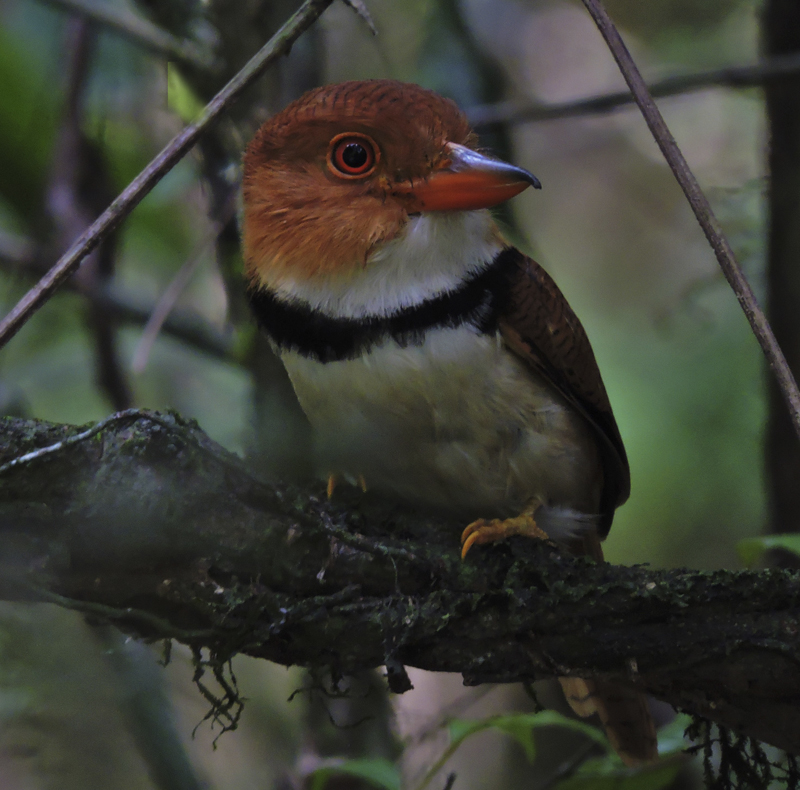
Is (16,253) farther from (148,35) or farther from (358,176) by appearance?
(358,176)

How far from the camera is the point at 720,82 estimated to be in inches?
108

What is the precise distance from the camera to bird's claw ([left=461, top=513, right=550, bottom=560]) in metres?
1.76

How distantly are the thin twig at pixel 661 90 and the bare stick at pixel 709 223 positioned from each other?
127 centimetres

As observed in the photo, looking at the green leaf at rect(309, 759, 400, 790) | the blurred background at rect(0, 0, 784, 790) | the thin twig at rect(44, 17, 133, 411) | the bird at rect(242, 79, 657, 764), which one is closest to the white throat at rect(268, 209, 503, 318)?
the bird at rect(242, 79, 657, 764)

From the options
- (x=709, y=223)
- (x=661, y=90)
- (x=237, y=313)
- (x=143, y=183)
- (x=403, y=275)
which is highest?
(x=661, y=90)

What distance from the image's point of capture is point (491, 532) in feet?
5.86

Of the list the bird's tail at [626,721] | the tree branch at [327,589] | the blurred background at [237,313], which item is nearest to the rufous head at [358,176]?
the blurred background at [237,313]

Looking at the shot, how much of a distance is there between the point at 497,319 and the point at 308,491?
0.52 metres

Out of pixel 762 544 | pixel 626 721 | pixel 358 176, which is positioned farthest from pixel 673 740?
pixel 358 176

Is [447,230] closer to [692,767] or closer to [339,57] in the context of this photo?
[692,767]

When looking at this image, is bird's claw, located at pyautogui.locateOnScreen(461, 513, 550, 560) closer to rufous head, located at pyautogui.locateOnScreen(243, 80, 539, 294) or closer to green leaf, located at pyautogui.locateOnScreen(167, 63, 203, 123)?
rufous head, located at pyautogui.locateOnScreen(243, 80, 539, 294)

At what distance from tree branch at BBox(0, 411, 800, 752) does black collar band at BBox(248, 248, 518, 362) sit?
33cm

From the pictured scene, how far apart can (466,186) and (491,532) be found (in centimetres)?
65

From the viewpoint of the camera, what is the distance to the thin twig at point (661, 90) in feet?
8.81
